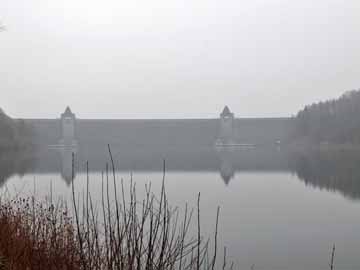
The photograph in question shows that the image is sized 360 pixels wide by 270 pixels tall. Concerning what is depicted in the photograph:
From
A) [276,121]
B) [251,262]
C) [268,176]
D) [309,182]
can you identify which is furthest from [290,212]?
[276,121]

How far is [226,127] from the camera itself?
297 feet

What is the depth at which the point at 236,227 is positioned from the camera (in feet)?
33.8

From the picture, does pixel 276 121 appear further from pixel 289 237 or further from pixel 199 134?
pixel 289 237

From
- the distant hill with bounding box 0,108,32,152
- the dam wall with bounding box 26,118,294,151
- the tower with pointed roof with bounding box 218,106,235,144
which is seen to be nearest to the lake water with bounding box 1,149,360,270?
the distant hill with bounding box 0,108,32,152

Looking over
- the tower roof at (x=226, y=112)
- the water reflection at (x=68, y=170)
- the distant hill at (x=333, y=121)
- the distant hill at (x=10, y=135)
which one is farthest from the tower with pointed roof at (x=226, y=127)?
the water reflection at (x=68, y=170)

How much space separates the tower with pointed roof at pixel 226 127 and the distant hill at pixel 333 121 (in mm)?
14689

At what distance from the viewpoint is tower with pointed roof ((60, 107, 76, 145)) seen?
89.2 metres

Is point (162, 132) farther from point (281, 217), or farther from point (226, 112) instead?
point (281, 217)

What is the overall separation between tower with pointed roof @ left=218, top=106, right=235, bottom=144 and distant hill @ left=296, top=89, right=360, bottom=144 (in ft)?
48.2

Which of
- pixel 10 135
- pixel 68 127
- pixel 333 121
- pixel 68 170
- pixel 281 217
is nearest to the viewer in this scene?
pixel 281 217

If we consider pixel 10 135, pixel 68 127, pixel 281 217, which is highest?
pixel 68 127

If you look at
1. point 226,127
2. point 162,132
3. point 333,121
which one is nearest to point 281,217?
point 333,121

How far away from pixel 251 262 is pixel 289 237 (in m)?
2.00

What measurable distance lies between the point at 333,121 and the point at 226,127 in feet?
82.2
